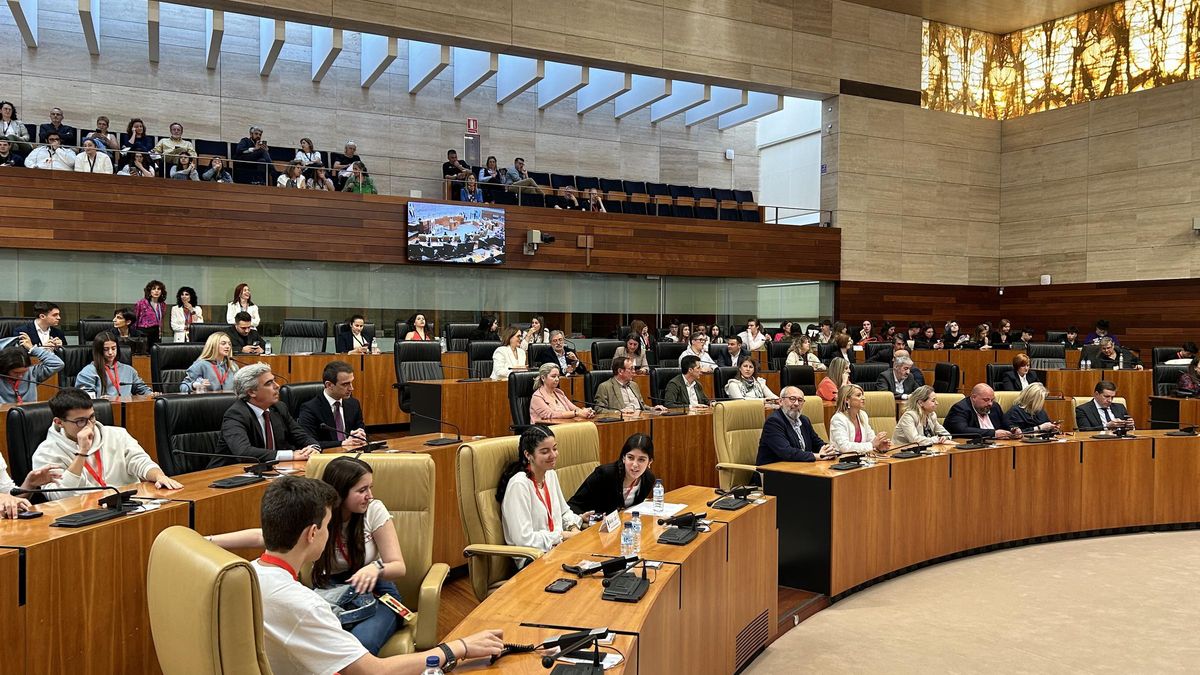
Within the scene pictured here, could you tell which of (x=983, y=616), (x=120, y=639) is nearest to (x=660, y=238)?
(x=983, y=616)

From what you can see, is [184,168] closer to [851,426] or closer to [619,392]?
[619,392]

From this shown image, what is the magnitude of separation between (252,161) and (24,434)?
8.38m

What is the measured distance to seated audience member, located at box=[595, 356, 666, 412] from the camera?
283 inches

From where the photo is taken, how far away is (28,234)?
33.0 feet

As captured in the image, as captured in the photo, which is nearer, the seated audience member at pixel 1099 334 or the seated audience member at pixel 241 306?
the seated audience member at pixel 241 306

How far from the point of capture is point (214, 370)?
6.10 metres

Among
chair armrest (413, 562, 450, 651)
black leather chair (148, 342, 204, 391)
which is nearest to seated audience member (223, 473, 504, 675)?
chair armrest (413, 562, 450, 651)

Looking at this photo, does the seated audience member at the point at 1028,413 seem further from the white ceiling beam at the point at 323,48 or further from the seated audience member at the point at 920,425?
the white ceiling beam at the point at 323,48

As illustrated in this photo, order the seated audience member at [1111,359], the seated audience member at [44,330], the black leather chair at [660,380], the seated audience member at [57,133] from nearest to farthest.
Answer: the seated audience member at [44,330] < the black leather chair at [660,380] < the seated audience member at [57,133] < the seated audience member at [1111,359]

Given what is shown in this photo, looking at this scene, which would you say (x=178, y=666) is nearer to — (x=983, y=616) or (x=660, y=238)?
(x=983, y=616)

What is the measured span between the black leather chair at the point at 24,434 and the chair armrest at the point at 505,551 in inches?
82.4

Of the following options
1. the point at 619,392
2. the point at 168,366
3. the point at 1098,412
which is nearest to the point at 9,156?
the point at 168,366

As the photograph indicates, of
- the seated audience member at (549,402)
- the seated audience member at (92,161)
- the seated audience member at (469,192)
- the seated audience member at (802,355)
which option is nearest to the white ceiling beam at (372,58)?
the seated audience member at (469,192)

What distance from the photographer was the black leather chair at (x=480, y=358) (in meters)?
9.14
